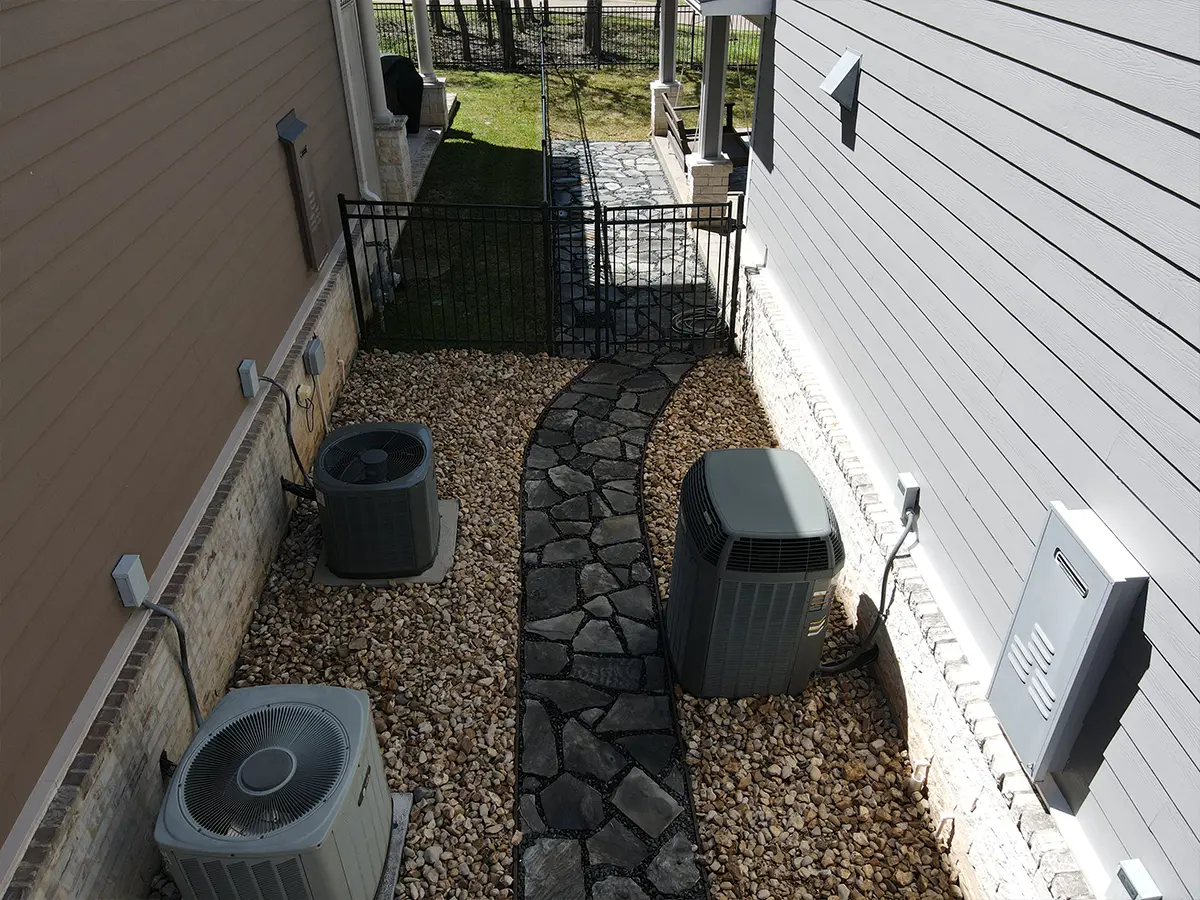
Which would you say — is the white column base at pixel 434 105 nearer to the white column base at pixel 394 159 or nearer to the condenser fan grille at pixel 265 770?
the white column base at pixel 394 159

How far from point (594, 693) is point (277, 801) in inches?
86.9

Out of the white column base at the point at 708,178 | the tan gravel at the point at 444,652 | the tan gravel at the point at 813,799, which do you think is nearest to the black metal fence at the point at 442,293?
the tan gravel at the point at 444,652

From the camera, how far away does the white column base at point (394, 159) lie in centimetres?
1119

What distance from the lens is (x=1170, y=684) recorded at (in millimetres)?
2850

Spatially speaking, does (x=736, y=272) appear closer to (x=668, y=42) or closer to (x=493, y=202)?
(x=493, y=202)

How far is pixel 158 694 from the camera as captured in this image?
13.8 feet

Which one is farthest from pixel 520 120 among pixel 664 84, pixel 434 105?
pixel 664 84

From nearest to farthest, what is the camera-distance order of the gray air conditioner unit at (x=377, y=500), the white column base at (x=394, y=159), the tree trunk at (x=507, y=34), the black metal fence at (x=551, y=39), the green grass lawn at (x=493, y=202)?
the gray air conditioner unit at (x=377, y=500) < the green grass lawn at (x=493, y=202) < the white column base at (x=394, y=159) < the tree trunk at (x=507, y=34) < the black metal fence at (x=551, y=39)

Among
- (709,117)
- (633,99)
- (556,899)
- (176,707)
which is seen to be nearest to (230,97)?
(176,707)

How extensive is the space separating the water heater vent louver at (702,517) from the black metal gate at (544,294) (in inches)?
152

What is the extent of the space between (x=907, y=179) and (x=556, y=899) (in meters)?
4.24

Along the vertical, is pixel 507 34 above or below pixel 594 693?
above

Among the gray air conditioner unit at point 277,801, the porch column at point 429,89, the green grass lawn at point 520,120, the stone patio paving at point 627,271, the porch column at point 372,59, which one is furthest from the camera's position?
the porch column at point 429,89

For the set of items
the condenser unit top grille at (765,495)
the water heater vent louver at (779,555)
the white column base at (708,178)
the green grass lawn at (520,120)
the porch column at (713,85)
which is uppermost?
the porch column at (713,85)
